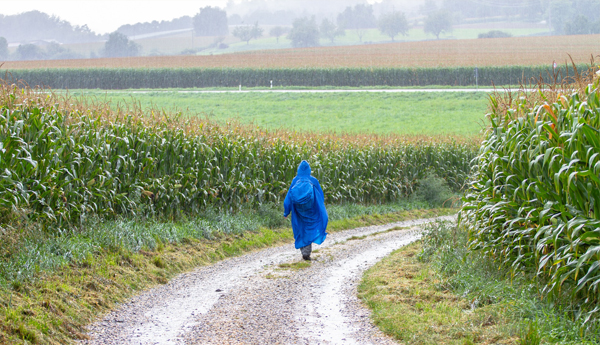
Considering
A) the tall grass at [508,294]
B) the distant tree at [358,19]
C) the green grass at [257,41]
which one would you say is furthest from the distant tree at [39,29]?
the tall grass at [508,294]

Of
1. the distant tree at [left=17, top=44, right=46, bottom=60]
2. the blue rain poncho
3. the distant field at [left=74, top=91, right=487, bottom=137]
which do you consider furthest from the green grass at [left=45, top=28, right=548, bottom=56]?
the blue rain poncho

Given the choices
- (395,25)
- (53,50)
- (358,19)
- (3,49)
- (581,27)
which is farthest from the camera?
(358,19)

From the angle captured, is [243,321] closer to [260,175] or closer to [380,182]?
[260,175]

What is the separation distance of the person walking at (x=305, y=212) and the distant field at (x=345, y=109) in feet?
69.6

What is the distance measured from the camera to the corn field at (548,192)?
5484 mm

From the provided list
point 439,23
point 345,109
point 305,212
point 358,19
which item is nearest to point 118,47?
point 439,23

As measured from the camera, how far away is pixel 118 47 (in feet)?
385

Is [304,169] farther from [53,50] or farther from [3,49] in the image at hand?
[53,50]

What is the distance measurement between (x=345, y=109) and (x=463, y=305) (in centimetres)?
3462

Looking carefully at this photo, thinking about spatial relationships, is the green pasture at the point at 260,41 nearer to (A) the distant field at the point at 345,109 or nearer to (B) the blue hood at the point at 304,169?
(A) the distant field at the point at 345,109

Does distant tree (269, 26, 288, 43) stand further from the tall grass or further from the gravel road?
the tall grass

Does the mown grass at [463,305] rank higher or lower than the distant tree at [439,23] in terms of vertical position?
lower

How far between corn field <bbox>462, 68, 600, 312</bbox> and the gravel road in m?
2.19

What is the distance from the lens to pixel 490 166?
795cm
